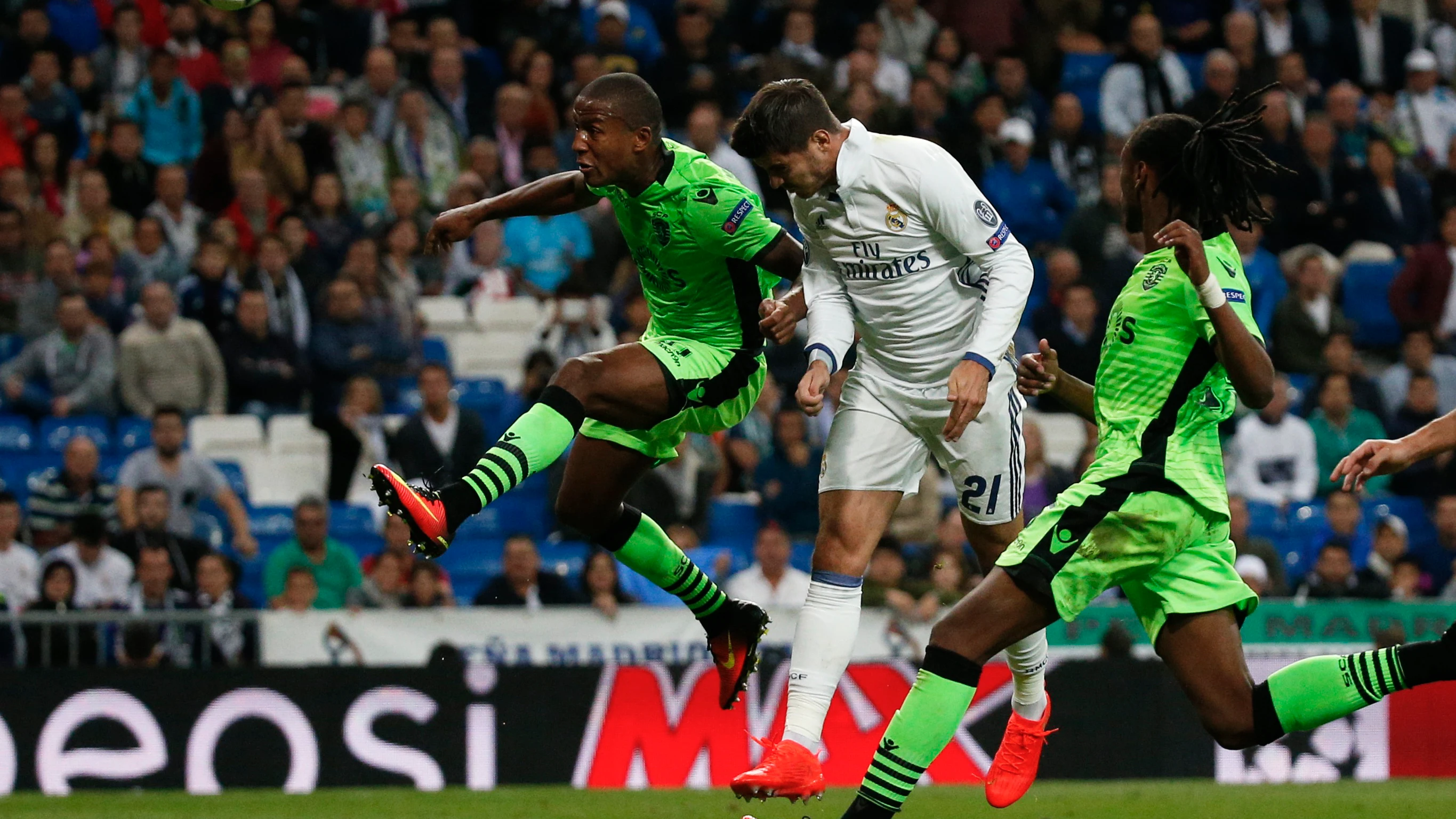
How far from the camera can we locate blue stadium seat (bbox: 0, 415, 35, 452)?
13.1m

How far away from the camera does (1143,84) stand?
16.2 metres

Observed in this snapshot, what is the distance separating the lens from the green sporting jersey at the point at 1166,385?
19.1 feet

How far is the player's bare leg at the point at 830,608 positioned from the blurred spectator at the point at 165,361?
754 centimetres

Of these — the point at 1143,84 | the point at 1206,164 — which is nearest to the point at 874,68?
the point at 1143,84

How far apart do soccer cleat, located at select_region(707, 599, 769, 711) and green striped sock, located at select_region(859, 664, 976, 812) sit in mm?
2084

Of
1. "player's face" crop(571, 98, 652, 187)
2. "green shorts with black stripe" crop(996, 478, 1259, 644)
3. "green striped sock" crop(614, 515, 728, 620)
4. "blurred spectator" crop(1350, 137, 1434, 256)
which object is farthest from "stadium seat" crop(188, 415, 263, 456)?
"blurred spectator" crop(1350, 137, 1434, 256)

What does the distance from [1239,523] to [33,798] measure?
754 cm

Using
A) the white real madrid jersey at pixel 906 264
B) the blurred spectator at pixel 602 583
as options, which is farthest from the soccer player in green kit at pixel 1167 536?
the blurred spectator at pixel 602 583

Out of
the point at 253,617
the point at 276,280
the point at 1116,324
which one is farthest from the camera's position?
the point at 276,280

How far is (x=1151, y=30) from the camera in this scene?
16.3 metres

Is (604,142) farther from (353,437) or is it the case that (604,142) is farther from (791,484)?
(353,437)

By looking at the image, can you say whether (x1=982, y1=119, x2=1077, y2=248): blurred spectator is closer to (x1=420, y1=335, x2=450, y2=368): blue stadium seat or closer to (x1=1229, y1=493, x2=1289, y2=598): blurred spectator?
(x1=1229, y1=493, x2=1289, y2=598): blurred spectator

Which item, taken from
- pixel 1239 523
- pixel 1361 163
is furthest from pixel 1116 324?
pixel 1361 163

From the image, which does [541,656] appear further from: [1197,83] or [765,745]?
[1197,83]
